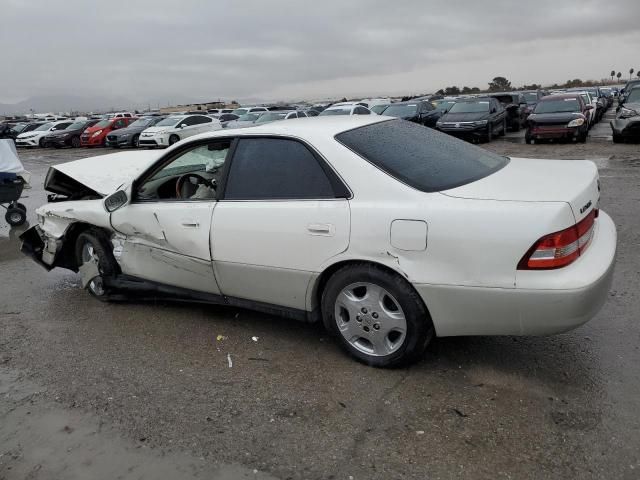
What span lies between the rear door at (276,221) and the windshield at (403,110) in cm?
1718

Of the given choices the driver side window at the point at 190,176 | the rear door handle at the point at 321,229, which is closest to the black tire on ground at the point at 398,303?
the rear door handle at the point at 321,229

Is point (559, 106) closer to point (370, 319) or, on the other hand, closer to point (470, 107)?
point (470, 107)

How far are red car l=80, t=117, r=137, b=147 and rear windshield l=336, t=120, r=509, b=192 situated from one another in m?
25.6

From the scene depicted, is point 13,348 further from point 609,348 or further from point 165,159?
point 609,348

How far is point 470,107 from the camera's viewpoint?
18.4 metres

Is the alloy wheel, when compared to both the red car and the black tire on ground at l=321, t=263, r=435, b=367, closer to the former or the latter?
the black tire on ground at l=321, t=263, r=435, b=367

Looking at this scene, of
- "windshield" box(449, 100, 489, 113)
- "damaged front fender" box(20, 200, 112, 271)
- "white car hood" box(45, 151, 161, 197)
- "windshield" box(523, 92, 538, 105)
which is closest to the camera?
"damaged front fender" box(20, 200, 112, 271)

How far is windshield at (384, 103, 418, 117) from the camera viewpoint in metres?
20.2

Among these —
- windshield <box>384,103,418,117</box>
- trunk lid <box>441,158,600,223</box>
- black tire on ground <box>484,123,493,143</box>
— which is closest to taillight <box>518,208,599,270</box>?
trunk lid <box>441,158,600,223</box>

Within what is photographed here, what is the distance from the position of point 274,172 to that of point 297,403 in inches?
60.0

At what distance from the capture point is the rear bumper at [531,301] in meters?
2.73

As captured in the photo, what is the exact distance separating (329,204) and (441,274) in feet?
2.68

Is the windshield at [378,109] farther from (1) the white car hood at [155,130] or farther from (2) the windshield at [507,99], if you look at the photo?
(1) the white car hood at [155,130]

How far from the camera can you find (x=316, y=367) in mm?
3465
